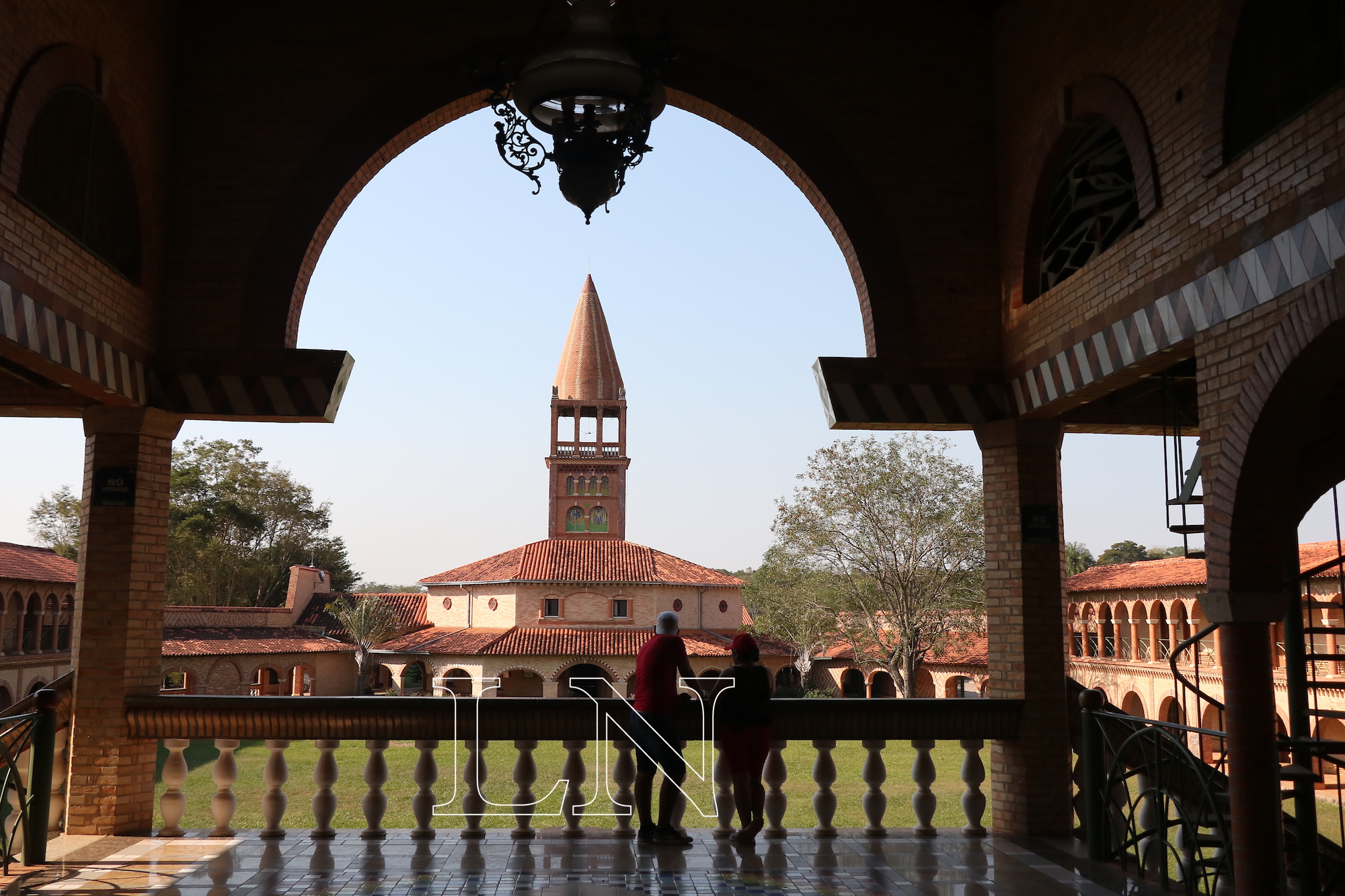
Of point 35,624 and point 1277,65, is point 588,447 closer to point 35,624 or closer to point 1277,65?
point 35,624

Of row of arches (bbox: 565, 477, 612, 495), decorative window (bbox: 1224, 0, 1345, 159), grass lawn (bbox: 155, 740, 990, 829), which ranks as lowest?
grass lawn (bbox: 155, 740, 990, 829)

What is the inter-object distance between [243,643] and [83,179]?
38.6m

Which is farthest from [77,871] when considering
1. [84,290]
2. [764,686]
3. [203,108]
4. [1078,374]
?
[1078,374]

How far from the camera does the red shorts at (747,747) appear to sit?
6531 millimetres

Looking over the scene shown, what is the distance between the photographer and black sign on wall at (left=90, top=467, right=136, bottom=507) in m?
7.50

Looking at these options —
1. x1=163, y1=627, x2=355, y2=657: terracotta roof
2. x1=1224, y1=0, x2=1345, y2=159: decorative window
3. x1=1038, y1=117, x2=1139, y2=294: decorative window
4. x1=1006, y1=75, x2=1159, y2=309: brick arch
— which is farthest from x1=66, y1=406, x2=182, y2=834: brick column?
x1=163, y1=627, x2=355, y2=657: terracotta roof

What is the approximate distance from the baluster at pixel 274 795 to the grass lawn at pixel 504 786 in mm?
5082

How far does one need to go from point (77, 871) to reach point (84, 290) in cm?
350

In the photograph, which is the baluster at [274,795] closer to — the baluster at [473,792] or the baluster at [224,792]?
the baluster at [224,792]

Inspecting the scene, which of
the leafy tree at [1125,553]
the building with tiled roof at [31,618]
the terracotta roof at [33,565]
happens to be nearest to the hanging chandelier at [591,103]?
the building with tiled roof at [31,618]

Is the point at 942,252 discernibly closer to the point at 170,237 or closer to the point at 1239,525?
the point at 1239,525

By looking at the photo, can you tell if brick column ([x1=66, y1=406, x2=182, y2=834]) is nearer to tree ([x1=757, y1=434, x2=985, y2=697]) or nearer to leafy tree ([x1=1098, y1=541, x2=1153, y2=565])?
tree ([x1=757, y1=434, x2=985, y2=697])

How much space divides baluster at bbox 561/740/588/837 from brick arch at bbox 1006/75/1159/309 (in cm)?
458

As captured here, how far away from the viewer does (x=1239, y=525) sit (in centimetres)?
516
